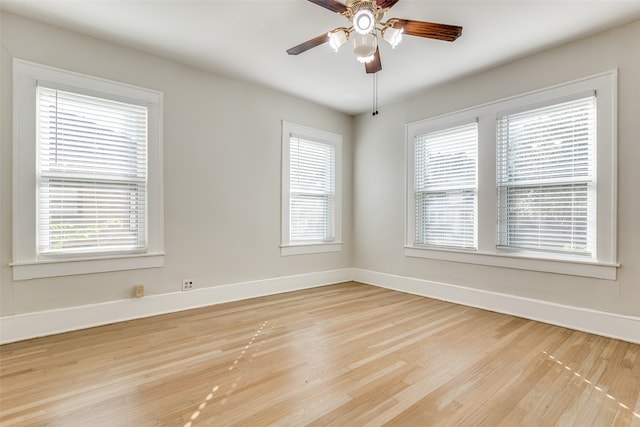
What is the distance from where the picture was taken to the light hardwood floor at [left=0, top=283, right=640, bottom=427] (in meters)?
1.75

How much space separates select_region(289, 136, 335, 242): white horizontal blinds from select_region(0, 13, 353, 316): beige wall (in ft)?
0.99

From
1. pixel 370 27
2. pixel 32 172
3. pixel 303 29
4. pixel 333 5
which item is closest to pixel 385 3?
pixel 370 27

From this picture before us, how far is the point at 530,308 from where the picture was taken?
3.40m

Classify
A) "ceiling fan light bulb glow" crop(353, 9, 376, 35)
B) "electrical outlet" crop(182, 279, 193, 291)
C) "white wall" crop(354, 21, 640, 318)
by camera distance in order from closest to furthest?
1. "ceiling fan light bulb glow" crop(353, 9, 376, 35)
2. "white wall" crop(354, 21, 640, 318)
3. "electrical outlet" crop(182, 279, 193, 291)

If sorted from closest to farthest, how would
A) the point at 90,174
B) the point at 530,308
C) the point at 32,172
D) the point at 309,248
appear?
the point at 32,172
the point at 90,174
the point at 530,308
the point at 309,248

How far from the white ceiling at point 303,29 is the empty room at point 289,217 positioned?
24 millimetres

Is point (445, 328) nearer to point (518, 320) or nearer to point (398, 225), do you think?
point (518, 320)

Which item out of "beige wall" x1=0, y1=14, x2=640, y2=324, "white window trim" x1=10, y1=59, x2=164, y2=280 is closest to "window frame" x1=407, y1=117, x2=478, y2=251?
"beige wall" x1=0, y1=14, x2=640, y2=324

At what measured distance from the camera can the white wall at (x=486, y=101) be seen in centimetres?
285

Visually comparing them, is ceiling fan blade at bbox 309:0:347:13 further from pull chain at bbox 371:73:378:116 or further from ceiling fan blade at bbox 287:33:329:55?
pull chain at bbox 371:73:378:116

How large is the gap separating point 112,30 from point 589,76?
14.9ft

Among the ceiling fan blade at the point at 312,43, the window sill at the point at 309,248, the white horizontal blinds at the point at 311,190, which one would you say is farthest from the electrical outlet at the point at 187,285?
the ceiling fan blade at the point at 312,43

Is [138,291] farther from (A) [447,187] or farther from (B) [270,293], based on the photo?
(A) [447,187]

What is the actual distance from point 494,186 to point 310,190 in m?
2.48
